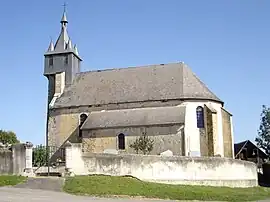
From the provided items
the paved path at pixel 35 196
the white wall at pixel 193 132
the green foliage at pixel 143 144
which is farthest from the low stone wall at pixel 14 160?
the white wall at pixel 193 132

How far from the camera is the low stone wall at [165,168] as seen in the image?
80.7 feet

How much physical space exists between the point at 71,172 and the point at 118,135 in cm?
1484

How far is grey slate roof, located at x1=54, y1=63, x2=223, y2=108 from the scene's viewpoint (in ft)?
130

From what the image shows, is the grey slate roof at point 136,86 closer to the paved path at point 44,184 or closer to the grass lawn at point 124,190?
the grass lawn at point 124,190

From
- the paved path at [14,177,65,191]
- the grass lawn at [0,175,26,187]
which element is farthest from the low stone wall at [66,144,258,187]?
the grass lawn at [0,175,26,187]

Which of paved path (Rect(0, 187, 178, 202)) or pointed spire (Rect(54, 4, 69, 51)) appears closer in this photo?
paved path (Rect(0, 187, 178, 202))

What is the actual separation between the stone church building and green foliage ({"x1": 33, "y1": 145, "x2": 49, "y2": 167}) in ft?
39.0

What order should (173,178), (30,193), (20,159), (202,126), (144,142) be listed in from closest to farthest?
(30,193), (20,159), (173,178), (144,142), (202,126)

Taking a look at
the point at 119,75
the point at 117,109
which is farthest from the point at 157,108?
the point at 119,75

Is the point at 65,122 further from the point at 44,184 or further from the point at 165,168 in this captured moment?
the point at 44,184

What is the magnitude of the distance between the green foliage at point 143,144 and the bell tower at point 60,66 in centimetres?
1217

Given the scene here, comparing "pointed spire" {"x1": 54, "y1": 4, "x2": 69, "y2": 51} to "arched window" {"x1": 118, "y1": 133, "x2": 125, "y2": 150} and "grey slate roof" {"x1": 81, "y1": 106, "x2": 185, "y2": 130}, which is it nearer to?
"grey slate roof" {"x1": 81, "y1": 106, "x2": 185, "y2": 130}

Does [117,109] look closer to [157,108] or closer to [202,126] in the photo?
[157,108]

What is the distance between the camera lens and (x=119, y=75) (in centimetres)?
4369
